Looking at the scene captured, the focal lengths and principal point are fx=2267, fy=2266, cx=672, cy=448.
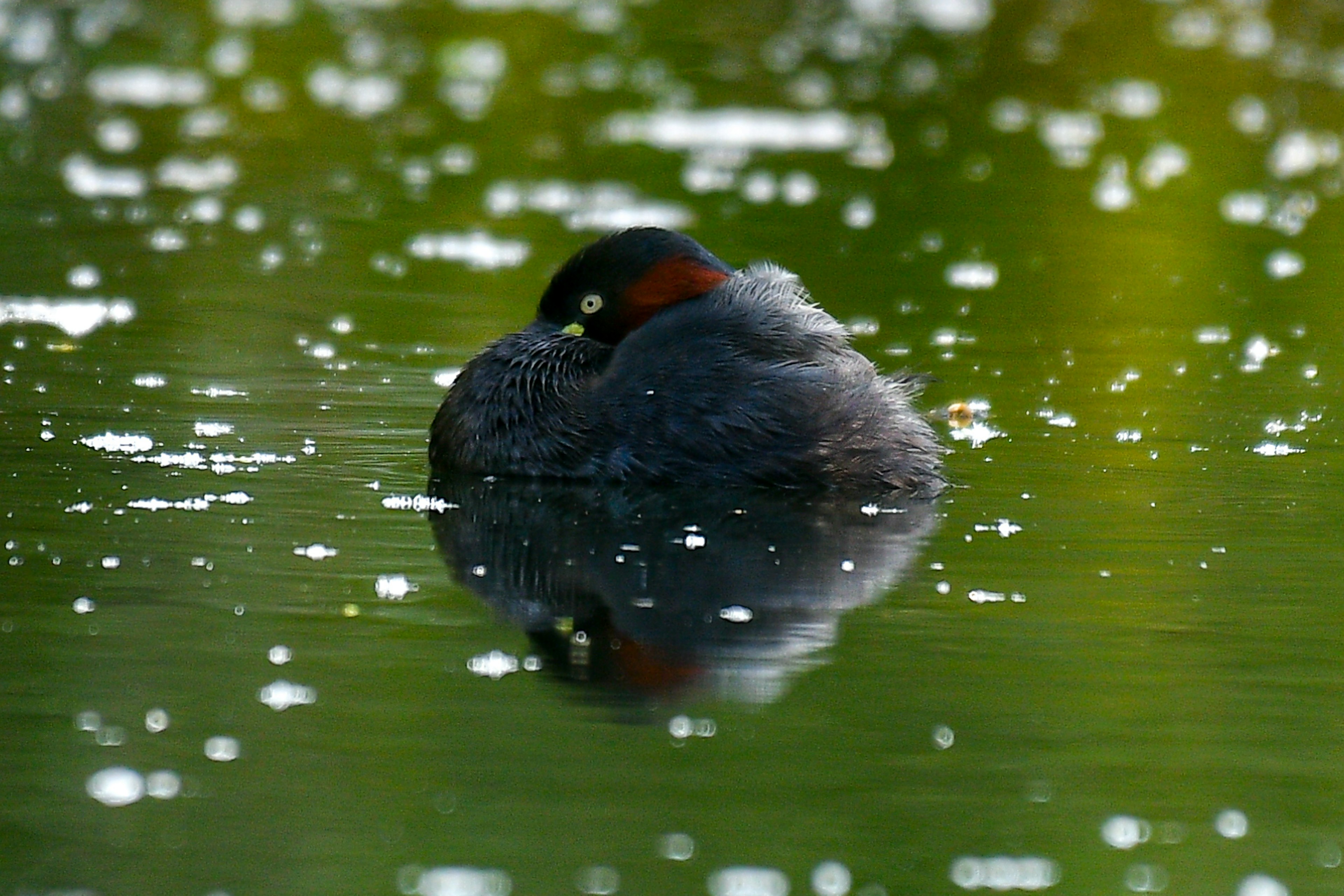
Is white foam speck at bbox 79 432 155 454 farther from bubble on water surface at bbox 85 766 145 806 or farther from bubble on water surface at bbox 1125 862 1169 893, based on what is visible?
bubble on water surface at bbox 1125 862 1169 893

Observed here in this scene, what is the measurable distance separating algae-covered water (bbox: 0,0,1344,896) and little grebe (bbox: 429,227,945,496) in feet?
0.51

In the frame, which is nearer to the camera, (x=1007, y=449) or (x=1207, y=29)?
(x=1007, y=449)

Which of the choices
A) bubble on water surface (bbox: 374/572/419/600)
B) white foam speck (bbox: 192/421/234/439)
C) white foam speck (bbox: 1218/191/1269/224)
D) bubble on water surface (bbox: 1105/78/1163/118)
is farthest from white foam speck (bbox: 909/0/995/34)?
bubble on water surface (bbox: 374/572/419/600)

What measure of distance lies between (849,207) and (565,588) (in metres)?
8.97

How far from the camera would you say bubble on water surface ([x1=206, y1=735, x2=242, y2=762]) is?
4848mm

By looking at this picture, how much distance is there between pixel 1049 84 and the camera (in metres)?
21.9

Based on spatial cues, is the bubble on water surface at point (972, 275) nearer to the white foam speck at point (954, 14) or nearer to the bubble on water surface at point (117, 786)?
the bubble on water surface at point (117, 786)

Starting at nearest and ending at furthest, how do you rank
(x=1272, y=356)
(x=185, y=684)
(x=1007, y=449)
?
(x=185, y=684)
(x=1007, y=449)
(x=1272, y=356)

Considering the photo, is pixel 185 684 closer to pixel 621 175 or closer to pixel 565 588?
pixel 565 588

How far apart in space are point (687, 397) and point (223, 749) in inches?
125

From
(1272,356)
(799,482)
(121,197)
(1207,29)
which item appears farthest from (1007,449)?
(1207,29)

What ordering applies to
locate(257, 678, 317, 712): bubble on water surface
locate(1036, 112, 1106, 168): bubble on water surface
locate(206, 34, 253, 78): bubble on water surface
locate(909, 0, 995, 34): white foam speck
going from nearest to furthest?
1. locate(257, 678, 317, 712): bubble on water surface
2. locate(1036, 112, 1106, 168): bubble on water surface
3. locate(206, 34, 253, 78): bubble on water surface
4. locate(909, 0, 995, 34): white foam speck

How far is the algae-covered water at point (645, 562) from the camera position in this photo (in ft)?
15.0

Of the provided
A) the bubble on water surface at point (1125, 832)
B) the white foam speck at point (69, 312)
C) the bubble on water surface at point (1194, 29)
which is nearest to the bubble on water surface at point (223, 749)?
the bubble on water surface at point (1125, 832)
